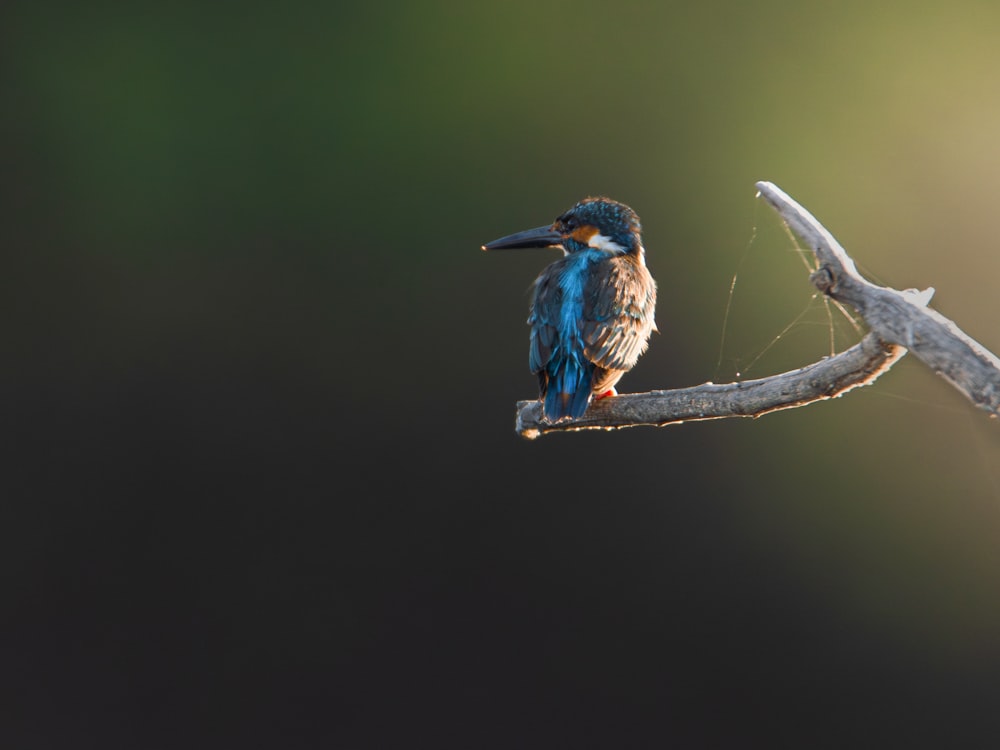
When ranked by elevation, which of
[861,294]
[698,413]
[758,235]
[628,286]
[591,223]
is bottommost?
[698,413]

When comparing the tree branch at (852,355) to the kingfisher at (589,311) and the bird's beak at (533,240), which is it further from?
the bird's beak at (533,240)

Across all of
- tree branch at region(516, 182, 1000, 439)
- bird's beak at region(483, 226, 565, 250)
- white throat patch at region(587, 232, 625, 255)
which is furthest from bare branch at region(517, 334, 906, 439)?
bird's beak at region(483, 226, 565, 250)

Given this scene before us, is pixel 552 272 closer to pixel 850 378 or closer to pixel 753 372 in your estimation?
pixel 850 378

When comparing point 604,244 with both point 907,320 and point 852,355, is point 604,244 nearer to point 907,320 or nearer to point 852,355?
point 852,355

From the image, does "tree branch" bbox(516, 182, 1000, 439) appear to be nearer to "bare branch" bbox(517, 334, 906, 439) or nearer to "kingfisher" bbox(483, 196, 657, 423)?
"bare branch" bbox(517, 334, 906, 439)

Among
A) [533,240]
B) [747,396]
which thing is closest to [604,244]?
[533,240]

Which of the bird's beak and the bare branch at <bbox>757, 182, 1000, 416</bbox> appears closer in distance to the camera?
the bare branch at <bbox>757, 182, 1000, 416</bbox>

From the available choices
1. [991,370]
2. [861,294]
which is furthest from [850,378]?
[991,370]
